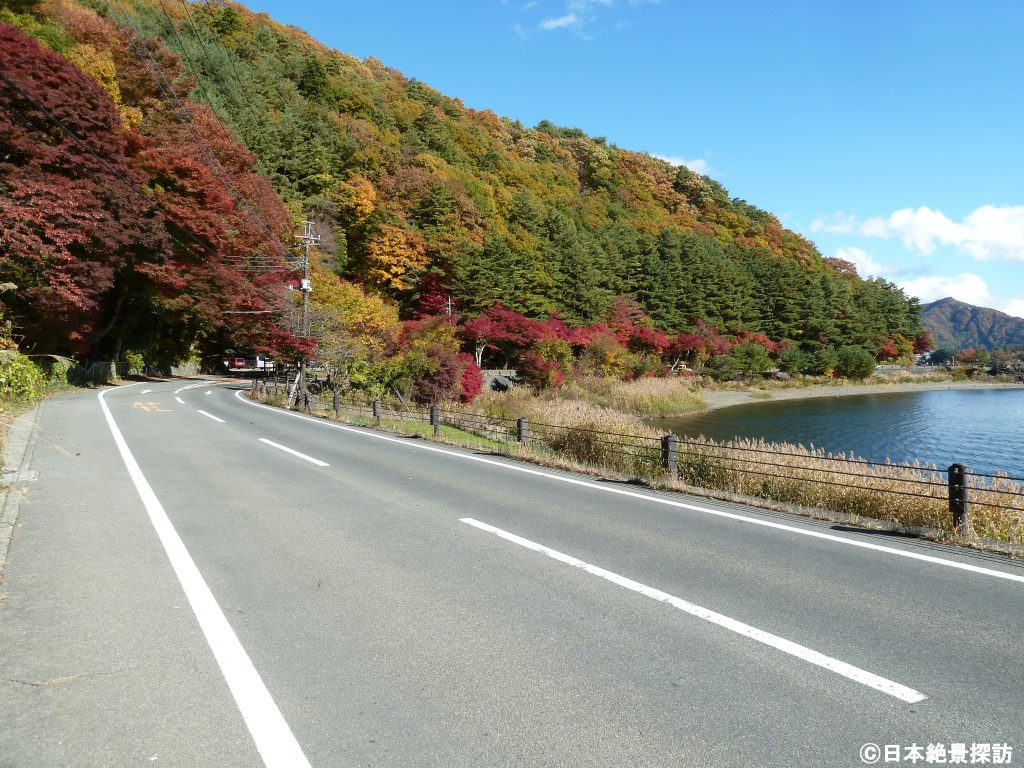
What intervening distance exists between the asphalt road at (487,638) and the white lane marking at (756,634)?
0.02 meters

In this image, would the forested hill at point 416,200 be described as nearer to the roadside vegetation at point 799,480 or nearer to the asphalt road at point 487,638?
the roadside vegetation at point 799,480

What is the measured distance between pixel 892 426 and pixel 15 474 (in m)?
36.8

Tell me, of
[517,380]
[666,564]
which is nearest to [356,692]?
[666,564]

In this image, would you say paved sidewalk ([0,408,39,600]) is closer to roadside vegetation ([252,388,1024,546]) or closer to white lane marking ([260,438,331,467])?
white lane marking ([260,438,331,467])

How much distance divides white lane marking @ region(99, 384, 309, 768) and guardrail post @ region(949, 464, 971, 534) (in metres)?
6.67

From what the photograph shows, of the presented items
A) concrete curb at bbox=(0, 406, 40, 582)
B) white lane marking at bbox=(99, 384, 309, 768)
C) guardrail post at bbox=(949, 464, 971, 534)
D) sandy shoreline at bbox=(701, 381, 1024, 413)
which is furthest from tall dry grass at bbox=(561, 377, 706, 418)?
white lane marking at bbox=(99, 384, 309, 768)

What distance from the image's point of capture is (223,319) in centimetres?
3550

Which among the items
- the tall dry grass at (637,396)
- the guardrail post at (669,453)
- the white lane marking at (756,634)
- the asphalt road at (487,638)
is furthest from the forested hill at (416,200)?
the white lane marking at (756,634)

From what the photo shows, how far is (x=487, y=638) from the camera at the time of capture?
12.1 feet

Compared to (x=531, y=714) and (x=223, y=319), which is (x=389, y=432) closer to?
(x=531, y=714)

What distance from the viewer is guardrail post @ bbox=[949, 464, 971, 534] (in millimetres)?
6160

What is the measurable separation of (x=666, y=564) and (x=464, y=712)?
282 cm

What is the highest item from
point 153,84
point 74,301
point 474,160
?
point 474,160

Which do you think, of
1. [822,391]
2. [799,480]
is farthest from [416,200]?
[799,480]
